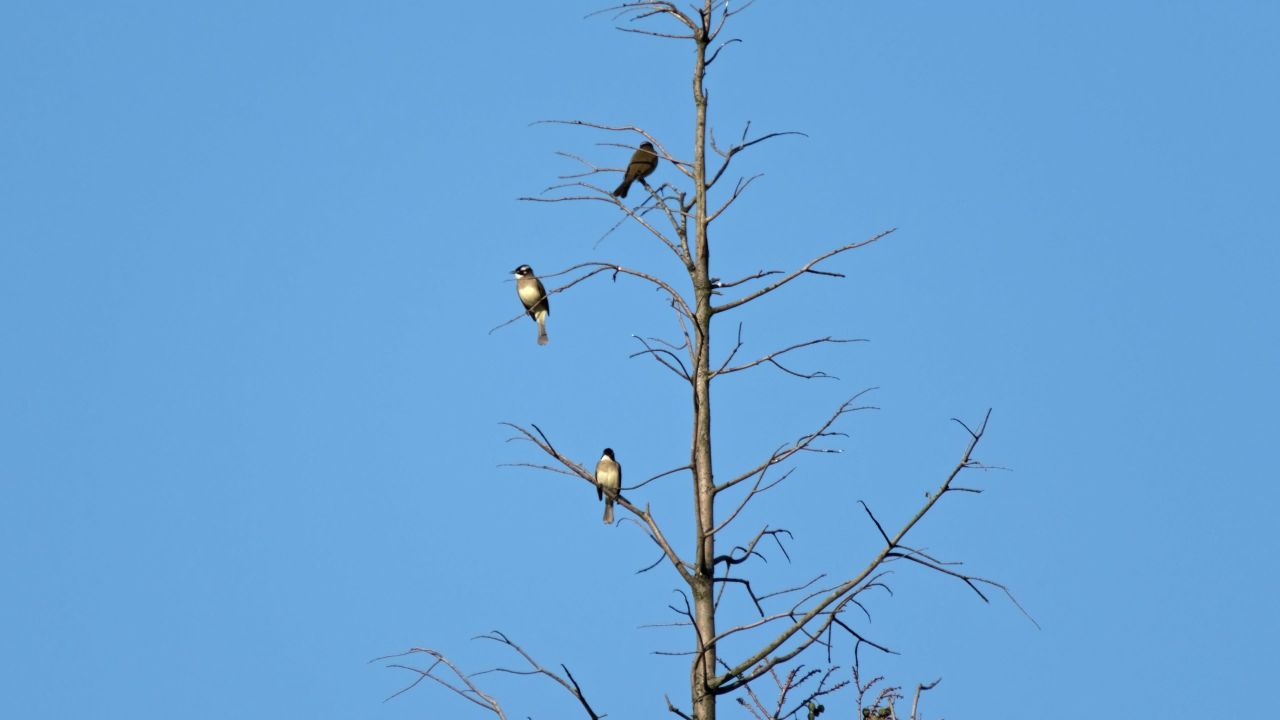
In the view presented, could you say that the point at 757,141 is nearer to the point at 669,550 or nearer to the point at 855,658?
the point at 669,550

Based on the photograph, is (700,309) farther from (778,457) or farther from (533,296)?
(533,296)

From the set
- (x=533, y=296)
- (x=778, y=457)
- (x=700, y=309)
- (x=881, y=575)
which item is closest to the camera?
(x=881, y=575)

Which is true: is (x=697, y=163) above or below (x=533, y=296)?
below

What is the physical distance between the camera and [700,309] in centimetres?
426

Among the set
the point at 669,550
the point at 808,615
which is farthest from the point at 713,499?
the point at 808,615

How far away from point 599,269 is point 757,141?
0.64 m

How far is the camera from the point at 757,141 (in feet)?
14.4

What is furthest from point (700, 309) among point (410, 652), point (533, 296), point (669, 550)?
point (533, 296)

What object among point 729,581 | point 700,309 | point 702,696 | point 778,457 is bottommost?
point 702,696

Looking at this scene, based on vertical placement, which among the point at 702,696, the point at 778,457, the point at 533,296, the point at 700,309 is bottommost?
the point at 702,696

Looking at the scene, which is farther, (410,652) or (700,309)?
(700,309)

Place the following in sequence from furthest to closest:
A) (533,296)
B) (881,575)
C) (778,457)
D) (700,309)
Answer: (533,296) < (700,309) < (778,457) < (881,575)

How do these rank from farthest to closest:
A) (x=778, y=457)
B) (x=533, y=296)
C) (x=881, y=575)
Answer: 1. (x=533, y=296)
2. (x=778, y=457)
3. (x=881, y=575)

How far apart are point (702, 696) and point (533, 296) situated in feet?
37.1
